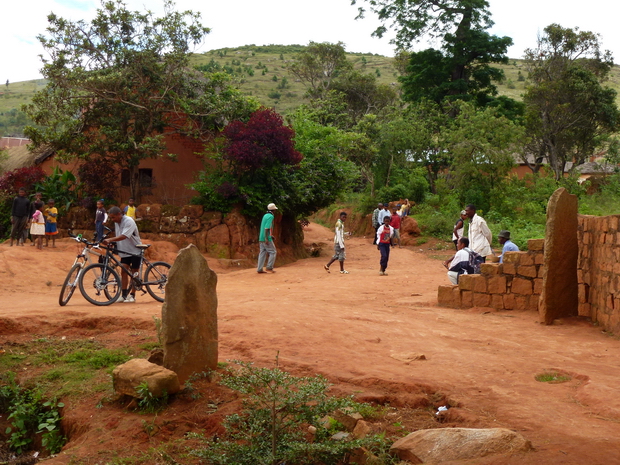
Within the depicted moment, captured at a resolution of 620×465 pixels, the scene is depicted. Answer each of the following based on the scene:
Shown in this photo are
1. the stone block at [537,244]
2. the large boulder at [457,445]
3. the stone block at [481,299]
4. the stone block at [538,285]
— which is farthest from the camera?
the stone block at [481,299]

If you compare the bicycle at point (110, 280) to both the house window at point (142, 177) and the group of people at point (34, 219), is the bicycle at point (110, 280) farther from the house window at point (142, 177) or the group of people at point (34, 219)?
the house window at point (142, 177)

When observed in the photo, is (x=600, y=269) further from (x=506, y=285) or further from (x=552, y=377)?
(x=552, y=377)

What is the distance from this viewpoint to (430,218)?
1032 inches

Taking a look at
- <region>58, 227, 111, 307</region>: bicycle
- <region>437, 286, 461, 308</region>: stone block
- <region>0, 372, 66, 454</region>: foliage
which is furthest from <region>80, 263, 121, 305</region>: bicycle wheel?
<region>437, 286, 461, 308</region>: stone block

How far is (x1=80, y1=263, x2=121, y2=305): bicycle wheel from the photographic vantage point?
9.60m

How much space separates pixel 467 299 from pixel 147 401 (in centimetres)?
719

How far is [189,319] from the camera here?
5906 millimetres

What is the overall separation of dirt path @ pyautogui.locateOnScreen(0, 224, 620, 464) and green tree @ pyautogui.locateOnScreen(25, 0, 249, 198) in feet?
20.2

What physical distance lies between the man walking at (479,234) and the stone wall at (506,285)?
0.91 meters

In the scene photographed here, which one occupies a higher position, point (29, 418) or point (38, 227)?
point (38, 227)

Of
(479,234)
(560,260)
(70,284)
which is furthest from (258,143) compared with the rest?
(560,260)

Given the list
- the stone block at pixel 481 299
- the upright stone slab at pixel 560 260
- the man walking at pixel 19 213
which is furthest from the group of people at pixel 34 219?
the upright stone slab at pixel 560 260

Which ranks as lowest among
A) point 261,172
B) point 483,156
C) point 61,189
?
point 61,189

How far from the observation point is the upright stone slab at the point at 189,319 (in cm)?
580
